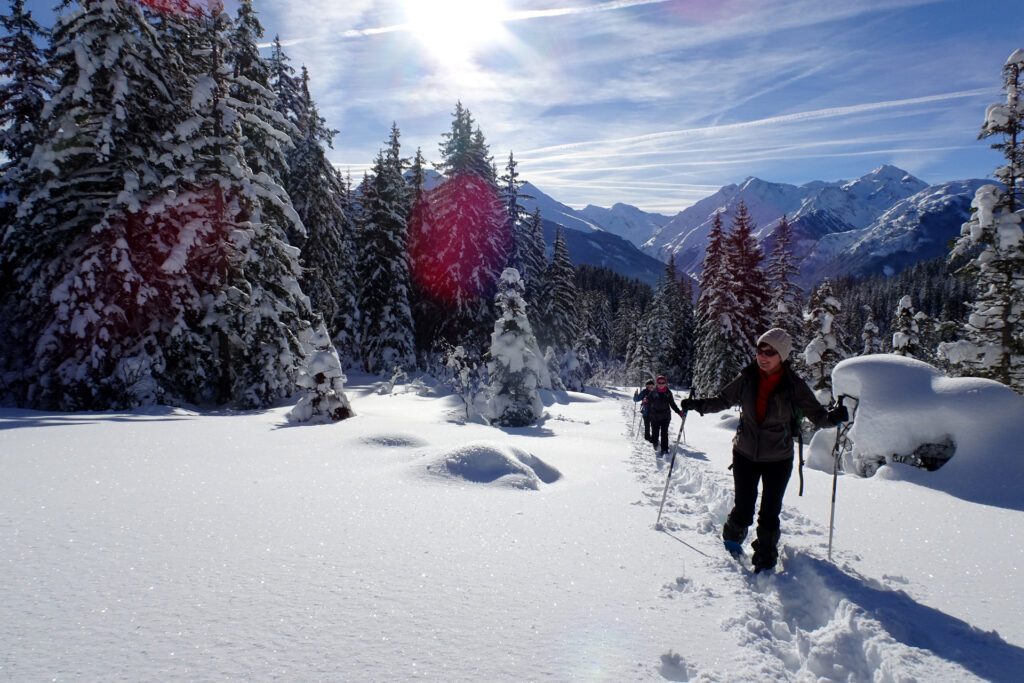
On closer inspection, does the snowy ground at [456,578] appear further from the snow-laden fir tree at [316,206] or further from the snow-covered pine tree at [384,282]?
the snow-covered pine tree at [384,282]

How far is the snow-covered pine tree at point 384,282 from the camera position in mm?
29156

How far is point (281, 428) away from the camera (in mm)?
10664

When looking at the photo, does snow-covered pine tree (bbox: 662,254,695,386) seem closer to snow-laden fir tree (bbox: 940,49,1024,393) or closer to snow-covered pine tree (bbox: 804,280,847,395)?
snow-covered pine tree (bbox: 804,280,847,395)

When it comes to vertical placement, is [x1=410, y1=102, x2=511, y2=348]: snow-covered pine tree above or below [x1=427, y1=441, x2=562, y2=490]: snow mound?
above

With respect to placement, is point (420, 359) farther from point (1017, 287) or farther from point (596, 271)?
point (596, 271)

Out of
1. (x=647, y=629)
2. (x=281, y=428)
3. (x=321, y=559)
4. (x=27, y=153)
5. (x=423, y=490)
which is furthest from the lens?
(x=27, y=153)

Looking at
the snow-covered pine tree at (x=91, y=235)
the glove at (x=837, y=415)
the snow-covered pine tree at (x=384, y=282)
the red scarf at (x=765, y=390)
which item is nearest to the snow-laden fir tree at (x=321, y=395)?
the snow-covered pine tree at (x=91, y=235)

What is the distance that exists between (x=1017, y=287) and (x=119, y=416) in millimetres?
22775

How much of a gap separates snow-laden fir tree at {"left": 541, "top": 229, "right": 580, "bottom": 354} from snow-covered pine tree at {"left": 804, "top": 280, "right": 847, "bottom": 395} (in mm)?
18795

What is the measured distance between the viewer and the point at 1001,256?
45.0ft

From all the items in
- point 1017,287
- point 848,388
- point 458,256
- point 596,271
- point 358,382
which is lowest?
point 358,382

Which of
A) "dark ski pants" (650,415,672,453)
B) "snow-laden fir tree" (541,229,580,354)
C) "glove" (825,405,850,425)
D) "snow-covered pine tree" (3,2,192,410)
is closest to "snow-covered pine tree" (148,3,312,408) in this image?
"snow-covered pine tree" (3,2,192,410)

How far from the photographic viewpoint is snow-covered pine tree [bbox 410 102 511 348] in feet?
98.7

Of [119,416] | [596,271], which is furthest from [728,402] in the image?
[596,271]
